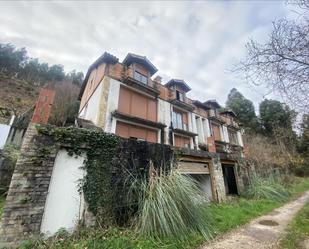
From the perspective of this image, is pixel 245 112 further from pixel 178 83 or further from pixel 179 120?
Answer: pixel 179 120

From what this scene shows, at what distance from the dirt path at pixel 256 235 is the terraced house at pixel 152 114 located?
268cm

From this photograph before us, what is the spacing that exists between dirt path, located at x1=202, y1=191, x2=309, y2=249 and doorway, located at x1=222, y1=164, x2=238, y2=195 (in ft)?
14.9

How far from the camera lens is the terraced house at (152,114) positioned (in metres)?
8.88

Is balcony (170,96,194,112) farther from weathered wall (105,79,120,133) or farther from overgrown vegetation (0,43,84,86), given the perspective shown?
overgrown vegetation (0,43,84,86)

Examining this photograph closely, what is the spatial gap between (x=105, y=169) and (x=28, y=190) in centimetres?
187

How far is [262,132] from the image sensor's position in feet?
88.3

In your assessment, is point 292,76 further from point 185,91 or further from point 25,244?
point 185,91

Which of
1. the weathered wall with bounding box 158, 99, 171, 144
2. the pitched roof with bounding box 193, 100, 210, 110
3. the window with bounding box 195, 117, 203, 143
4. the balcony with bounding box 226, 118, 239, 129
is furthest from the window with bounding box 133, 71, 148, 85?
the balcony with bounding box 226, 118, 239, 129

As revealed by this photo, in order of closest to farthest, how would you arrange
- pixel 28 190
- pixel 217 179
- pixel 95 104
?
pixel 28 190
pixel 217 179
pixel 95 104

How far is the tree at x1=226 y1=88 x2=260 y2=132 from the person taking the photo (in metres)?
27.2

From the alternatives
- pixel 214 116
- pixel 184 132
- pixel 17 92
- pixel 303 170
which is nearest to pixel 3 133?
pixel 184 132

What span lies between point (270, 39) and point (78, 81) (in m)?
30.2

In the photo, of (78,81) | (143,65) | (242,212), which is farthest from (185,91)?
(78,81)

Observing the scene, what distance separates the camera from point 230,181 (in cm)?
1142
